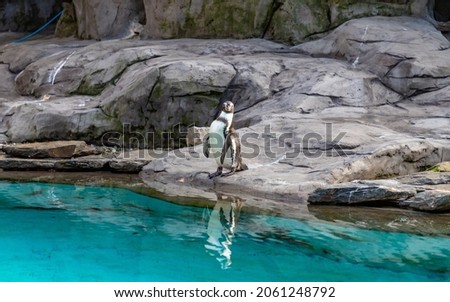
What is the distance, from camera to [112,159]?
8344 millimetres

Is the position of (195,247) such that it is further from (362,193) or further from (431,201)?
(431,201)

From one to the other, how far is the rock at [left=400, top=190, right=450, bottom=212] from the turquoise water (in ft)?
2.50

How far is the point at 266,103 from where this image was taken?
29.9 ft

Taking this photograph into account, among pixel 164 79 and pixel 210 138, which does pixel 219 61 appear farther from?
pixel 210 138

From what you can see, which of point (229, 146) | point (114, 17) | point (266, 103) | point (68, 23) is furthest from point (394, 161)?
point (68, 23)

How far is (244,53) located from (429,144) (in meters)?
4.02

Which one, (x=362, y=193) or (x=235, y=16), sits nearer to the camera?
(x=362, y=193)

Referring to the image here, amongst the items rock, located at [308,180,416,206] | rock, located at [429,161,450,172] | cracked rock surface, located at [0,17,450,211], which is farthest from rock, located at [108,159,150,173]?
rock, located at [429,161,450,172]

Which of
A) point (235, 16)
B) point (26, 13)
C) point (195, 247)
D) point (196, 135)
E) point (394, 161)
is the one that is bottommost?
point (196, 135)

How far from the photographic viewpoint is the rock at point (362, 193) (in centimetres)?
615

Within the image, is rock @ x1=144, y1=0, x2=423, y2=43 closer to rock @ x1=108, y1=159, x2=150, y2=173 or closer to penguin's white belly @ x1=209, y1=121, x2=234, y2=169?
rock @ x1=108, y1=159, x2=150, y2=173

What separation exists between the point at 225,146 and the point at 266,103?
2171mm

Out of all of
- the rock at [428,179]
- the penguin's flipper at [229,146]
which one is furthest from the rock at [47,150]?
the rock at [428,179]

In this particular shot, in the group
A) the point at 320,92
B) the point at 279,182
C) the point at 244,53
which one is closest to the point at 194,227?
the point at 279,182
